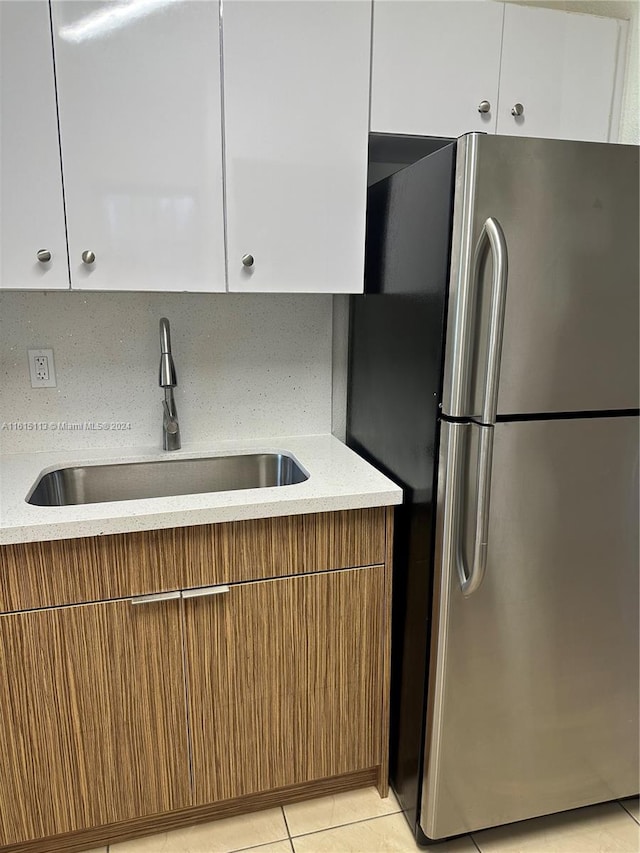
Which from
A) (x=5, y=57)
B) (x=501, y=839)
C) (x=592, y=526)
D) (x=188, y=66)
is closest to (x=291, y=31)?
(x=188, y=66)

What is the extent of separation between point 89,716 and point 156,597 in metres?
0.32

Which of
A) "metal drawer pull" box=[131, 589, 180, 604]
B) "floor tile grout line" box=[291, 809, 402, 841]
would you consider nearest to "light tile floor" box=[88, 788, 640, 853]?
"floor tile grout line" box=[291, 809, 402, 841]

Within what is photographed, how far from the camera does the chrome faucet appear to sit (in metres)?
1.66

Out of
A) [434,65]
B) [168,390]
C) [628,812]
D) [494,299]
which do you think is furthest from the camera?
[168,390]

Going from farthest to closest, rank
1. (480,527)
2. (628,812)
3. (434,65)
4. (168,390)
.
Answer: (168,390), (628,812), (434,65), (480,527)

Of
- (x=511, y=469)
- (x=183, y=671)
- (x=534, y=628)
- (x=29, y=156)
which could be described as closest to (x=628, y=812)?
(x=534, y=628)

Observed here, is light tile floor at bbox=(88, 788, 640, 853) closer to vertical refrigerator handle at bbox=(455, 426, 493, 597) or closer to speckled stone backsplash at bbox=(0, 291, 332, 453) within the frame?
vertical refrigerator handle at bbox=(455, 426, 493, 597)

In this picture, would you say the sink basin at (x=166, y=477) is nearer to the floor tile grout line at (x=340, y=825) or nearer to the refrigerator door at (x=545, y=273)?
the refrigerator door at (x=545, y=273)

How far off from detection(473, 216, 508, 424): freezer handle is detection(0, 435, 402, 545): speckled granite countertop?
0.35 metres

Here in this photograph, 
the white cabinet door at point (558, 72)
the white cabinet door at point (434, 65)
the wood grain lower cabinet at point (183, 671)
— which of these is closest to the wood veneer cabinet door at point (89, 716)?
the wood grain lower cabinet at point (183, 671)

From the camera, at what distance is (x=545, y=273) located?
1.21m

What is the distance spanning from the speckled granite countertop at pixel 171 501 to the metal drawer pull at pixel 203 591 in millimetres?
174

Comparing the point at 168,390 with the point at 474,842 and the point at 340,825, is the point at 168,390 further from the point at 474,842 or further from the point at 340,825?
the point at 474,842

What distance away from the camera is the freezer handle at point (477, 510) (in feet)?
4.01
